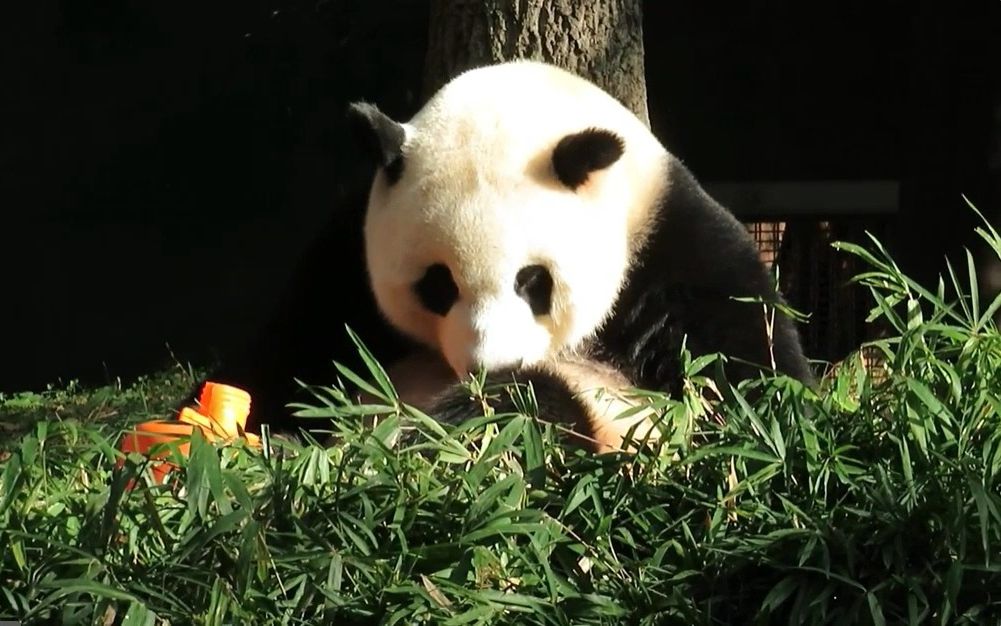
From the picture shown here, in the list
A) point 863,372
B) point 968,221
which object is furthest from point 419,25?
point 863,372

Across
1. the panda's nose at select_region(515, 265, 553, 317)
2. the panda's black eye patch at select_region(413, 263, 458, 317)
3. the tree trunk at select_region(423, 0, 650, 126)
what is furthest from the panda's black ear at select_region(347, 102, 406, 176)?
the tree trunk at select_region(423, 0, 650, 126)

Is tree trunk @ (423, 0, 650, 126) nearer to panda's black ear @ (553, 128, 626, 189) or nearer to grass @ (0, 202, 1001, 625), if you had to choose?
panda's black ear @ (553, 128, 626, 189)

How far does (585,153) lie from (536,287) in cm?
33

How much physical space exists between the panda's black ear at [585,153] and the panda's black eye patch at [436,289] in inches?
14.1

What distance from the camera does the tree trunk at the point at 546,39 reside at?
4445 mm

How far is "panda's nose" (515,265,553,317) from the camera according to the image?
A: 3176mm

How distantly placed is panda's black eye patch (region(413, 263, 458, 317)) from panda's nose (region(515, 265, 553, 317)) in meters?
0.16

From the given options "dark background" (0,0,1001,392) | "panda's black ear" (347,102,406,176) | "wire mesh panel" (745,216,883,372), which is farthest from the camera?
"dark background" (0,0,1001,392)

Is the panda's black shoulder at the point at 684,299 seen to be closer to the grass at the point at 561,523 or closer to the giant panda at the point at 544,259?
the giant panda at the point at 544,259

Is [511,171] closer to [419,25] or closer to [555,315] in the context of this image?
[555,315]

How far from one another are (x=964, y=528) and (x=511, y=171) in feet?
5.02

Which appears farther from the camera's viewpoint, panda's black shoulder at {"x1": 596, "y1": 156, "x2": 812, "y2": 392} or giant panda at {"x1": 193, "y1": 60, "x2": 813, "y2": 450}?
panda's black shoulder at {"x1": 596, "y1": 156, "x2": 812, "y2": 392}

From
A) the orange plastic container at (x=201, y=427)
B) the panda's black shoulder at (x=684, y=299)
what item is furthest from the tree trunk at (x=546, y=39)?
the orange plastic container at (x=201, y=427)

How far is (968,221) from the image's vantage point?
21.9 ft
